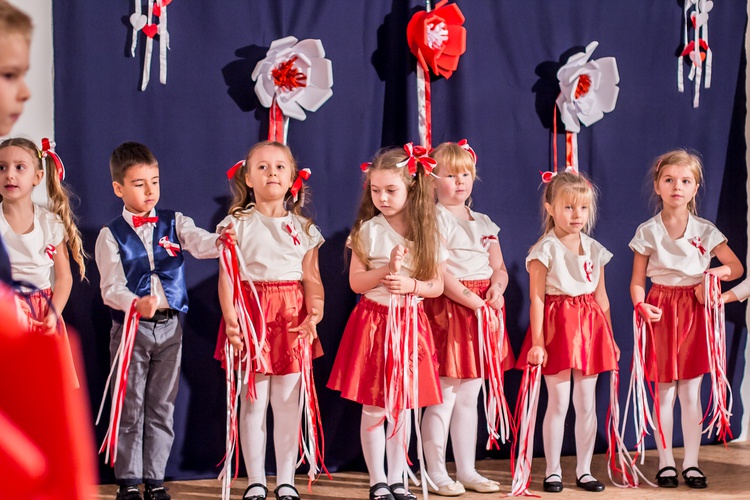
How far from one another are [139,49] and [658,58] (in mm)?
2373

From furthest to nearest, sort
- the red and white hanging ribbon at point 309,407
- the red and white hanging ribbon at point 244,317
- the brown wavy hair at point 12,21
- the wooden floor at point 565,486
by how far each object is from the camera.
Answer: the wooden floor at point 565,486 → the red and white hanging ribbon at point 309,407 → the red and white hanging ribbon at point 244,317 → the brown wavy hair at point 12,21

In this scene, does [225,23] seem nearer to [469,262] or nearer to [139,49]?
[139,49]

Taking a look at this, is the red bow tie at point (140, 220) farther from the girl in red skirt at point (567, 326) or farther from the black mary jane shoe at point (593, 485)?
the black mary jane shoe at point (593, 485)

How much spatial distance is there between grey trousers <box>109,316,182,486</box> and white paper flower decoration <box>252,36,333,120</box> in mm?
972

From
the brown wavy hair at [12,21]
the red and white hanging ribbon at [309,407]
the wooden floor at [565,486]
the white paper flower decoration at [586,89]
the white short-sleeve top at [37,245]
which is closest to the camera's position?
the brown wavy hair at [12,21]

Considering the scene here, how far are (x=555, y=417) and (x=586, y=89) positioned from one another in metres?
1.48

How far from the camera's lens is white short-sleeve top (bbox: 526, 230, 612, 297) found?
3285 millimetres

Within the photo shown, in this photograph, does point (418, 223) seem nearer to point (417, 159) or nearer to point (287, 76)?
point (417, 159)

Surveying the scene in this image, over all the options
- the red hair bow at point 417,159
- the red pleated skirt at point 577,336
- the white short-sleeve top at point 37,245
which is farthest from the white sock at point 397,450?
the white short-sleeve top at point 37,245

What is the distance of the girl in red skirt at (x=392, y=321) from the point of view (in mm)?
2980

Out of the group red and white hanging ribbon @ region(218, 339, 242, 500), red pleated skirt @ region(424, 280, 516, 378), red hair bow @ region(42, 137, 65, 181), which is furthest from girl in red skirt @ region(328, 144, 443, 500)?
red hair bow @ region(42, 137, 65, 181)

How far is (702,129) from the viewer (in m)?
3.99

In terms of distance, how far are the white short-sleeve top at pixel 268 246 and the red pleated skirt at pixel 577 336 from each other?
1.02m

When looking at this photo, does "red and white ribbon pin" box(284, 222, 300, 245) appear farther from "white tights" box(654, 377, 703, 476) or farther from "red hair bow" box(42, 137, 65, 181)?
"white tights" box(654, 377, 703, 476)
